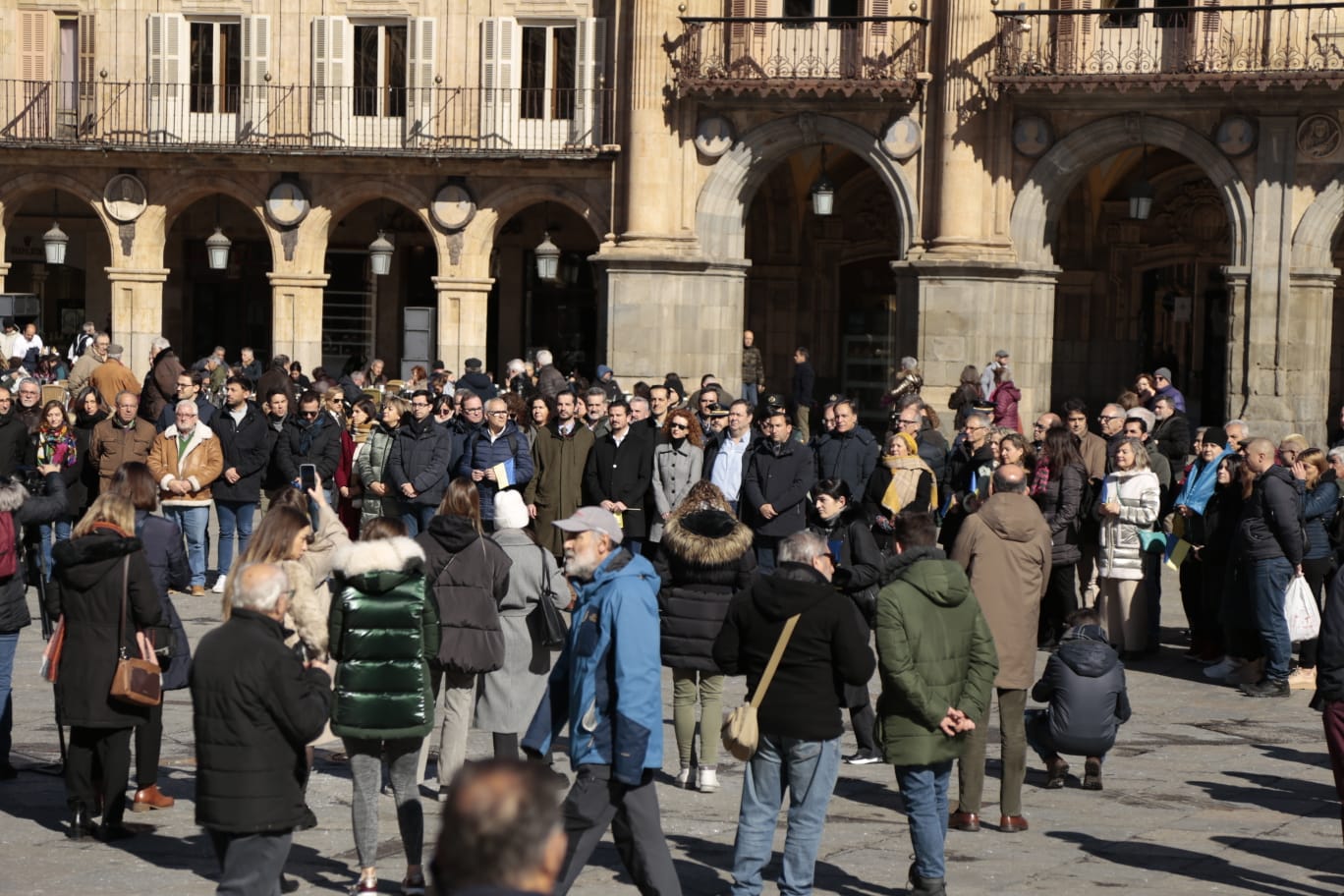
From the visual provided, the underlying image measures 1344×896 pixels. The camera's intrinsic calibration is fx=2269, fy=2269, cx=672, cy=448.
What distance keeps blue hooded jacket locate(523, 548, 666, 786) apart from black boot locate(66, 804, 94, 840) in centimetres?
261

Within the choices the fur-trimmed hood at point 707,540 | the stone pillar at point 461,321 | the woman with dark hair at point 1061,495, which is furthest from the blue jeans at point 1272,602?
the stone pillar at point 461,321

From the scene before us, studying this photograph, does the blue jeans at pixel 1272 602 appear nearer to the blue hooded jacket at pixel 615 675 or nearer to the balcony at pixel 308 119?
the blue hooded jacket at pixel 615 675

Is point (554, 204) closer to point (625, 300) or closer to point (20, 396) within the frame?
point (625, 300)

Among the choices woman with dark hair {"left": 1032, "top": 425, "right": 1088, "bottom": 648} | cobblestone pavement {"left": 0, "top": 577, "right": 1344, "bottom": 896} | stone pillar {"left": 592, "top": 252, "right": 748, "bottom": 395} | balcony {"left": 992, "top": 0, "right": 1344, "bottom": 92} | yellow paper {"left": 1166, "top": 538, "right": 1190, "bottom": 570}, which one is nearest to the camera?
cobblestone pavement {"left": 0, "top": 577, "right": 1344, "bottom": 896}

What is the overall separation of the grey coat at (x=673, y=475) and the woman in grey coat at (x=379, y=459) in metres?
2.44

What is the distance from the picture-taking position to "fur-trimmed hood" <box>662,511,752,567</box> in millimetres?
11273

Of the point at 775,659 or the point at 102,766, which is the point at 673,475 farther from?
the point at 775,659

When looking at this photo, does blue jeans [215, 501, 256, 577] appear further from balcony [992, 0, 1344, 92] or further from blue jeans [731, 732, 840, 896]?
balcony [992, 0, 1344, 92]

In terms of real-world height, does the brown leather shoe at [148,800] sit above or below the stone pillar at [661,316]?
below

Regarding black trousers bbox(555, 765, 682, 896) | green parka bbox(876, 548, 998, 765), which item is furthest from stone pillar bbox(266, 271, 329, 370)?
black trousers bbox(555, 765, 682, 896)

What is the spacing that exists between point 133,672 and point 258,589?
224cm

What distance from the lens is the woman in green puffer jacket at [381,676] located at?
9.36 metres

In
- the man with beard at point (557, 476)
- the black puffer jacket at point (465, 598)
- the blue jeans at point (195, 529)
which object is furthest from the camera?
the blue jeans at point (195, 529)

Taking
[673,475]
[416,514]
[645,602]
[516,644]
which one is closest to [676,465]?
[673,475]
